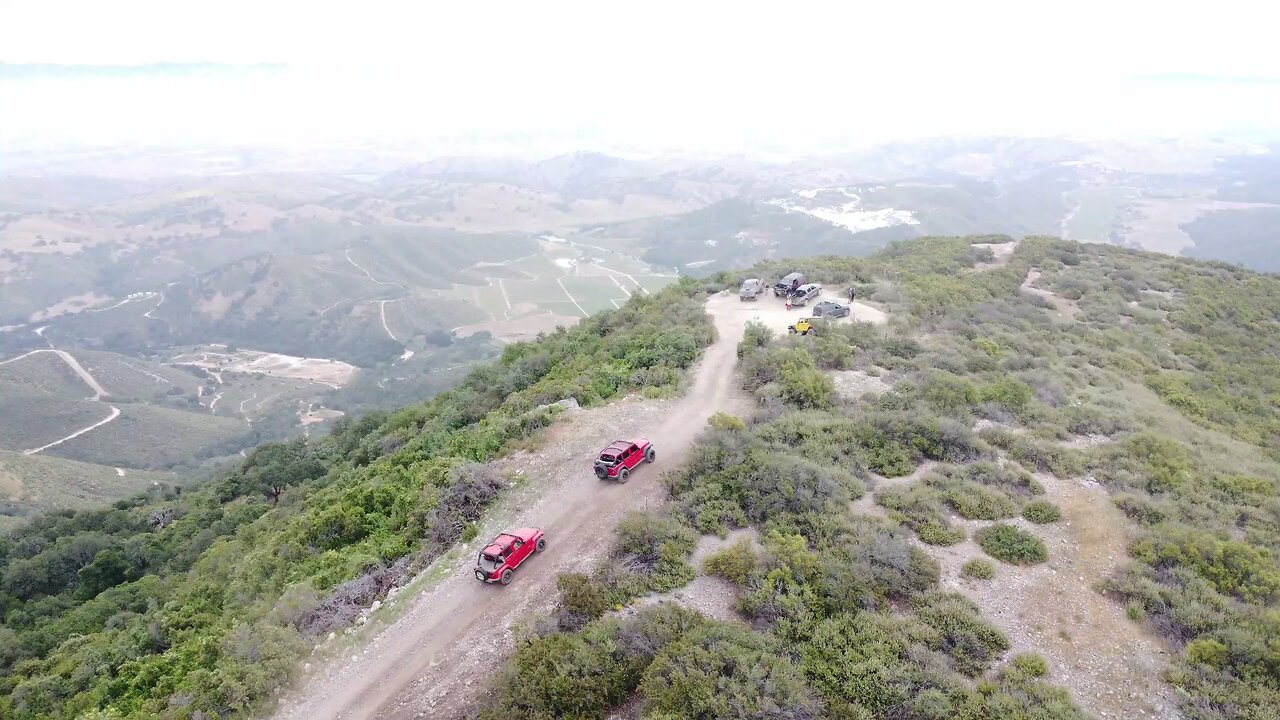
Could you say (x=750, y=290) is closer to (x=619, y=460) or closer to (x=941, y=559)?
(x=619, y=460)

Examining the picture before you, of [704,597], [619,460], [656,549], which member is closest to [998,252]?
[619,460]

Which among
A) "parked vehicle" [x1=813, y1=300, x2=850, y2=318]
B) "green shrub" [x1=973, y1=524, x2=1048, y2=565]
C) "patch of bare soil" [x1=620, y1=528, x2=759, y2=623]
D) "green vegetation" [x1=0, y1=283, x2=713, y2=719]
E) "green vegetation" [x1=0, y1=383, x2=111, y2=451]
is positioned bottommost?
"green vegetation" [x1=0, y1=383, x2=111, y2=451]

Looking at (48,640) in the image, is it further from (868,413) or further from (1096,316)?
(1096,316)

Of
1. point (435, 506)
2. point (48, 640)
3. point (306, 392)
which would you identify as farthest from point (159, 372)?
point (435, 506)

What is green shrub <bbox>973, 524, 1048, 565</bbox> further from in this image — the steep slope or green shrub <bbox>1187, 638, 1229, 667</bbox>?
green shrub <bbox>1187, 638, 1229, 667</bbox>

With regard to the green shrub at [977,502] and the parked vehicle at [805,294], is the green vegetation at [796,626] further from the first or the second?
the parked vehicle at [805,294]

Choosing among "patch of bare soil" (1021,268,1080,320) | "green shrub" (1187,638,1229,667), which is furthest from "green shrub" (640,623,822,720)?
"patch of bare soil" (1021,268,1080,320)
